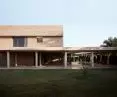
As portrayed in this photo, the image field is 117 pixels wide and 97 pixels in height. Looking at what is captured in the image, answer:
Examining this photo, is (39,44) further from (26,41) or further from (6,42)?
(6,42)

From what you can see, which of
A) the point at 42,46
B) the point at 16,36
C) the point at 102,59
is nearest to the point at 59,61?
the point at 42,46

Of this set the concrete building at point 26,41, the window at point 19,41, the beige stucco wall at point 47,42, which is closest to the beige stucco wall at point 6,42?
the concrete building at point 26,41

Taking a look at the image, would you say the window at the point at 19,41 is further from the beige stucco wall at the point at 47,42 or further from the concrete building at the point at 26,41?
the beige stucco wall at the point at 47,42

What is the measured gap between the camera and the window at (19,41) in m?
38.0

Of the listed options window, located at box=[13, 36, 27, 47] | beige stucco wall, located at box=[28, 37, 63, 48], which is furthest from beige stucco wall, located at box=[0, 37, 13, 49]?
beige stucco wall, located at box=[28, 37, 63, 48]

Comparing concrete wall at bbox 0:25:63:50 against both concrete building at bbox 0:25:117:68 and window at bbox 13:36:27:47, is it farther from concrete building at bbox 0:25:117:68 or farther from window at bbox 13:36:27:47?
window at bbox 13:36:27:47

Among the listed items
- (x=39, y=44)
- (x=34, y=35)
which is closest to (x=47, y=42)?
(x=39, y=44)

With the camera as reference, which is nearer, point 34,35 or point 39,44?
point 34,35

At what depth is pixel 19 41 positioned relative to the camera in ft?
125
